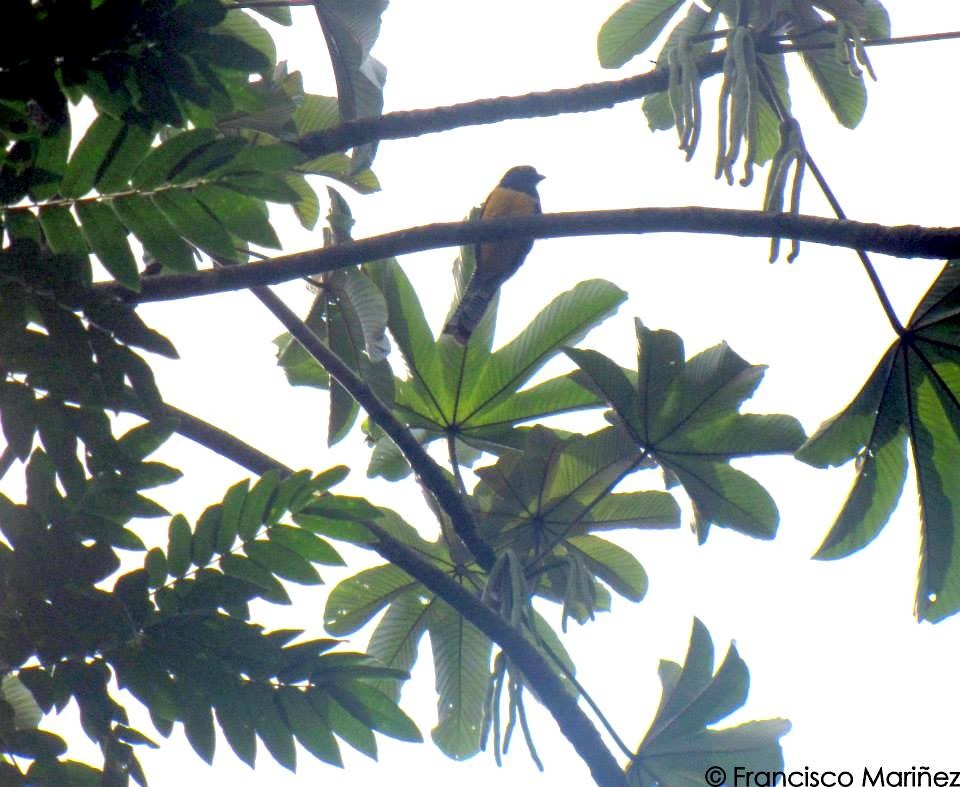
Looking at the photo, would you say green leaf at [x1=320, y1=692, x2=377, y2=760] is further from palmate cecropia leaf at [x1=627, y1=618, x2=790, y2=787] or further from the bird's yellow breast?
the bird's yellow breast

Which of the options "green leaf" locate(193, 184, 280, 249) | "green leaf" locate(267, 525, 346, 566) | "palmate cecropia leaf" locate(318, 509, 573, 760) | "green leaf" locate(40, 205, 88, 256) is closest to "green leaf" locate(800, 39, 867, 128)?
"palmate cecropia leaf" locate(318, 509, 573, 760)

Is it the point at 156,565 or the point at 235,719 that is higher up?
the point at 156,565

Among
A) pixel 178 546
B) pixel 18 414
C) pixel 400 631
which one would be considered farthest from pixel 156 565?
pixel 400 631

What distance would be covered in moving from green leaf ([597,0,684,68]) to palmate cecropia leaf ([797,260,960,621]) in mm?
1726

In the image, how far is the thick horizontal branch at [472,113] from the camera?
2523 millimetres

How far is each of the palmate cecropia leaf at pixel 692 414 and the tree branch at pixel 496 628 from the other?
0.74 metres

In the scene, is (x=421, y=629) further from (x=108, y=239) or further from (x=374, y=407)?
(x=108, y=239)

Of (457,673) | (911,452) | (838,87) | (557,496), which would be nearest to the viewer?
(911,452)

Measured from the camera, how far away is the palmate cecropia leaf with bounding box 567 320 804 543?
3004 millimetres

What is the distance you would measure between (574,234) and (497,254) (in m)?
3.21

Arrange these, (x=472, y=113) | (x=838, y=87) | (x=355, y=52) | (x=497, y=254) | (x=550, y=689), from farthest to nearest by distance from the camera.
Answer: (x=497, y=254) < (x=838, y=87) < (x=355, y=52) < (x=472, y=113) < (x=550, y=689)

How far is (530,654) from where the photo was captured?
242 cm

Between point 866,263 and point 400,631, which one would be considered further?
point 400,631

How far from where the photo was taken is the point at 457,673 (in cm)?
342
